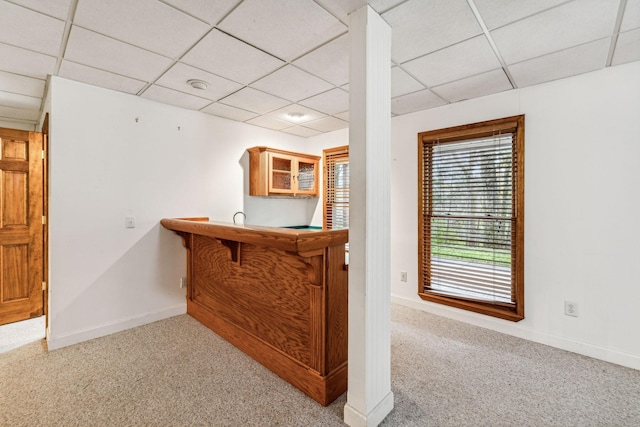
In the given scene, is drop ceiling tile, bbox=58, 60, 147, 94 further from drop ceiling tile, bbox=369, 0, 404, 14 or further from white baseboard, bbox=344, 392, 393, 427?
white baseboard, bbox=344, 392, 393, 427

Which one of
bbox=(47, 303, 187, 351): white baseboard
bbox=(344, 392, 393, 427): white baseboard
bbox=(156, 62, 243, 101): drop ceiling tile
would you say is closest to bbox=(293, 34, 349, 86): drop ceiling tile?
bbox=(156, 62, 243, 101): drop ceiling tile

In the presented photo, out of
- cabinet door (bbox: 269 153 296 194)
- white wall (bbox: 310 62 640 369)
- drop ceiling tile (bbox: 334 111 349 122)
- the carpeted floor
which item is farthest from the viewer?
cabinet door (bbox: 269 153 296 194)

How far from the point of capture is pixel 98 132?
2736 millimetres

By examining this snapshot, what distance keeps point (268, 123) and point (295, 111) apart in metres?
0.63

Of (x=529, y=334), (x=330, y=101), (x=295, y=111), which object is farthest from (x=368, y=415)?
(x=295, y=111)

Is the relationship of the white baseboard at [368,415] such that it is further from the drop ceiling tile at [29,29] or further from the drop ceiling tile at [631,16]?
the drop ceiling tile at [29,29]

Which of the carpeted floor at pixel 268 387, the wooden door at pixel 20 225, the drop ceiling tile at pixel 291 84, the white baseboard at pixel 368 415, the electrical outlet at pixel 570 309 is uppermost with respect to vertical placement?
the drop ceiling tile at pixel 291 84

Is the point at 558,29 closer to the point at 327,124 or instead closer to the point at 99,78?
the point at 327,124

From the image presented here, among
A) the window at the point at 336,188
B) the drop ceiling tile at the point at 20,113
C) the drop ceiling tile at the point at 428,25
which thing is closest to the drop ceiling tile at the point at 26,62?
the drop ceiling tile at the point at 20,113

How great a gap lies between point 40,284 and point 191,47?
3.20 meters

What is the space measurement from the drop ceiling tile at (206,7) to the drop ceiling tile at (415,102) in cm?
188

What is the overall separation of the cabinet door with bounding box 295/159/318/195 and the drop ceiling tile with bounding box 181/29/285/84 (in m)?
1.81

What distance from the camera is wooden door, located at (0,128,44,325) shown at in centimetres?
304

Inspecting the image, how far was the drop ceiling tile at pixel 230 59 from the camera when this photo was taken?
197 cm
